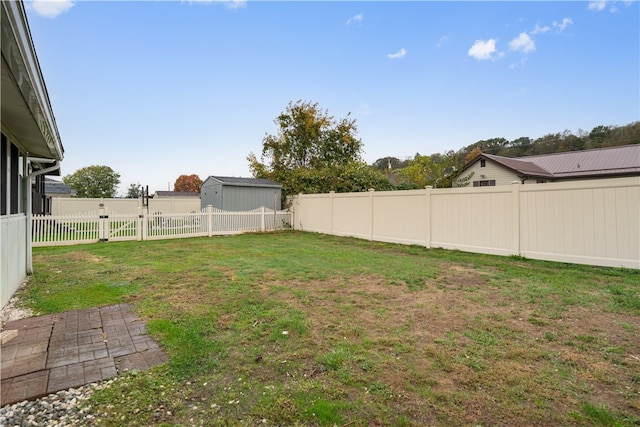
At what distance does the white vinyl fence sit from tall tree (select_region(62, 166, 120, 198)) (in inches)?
1377

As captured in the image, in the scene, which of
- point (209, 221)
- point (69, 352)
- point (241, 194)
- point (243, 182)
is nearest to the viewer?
point (69, 352)

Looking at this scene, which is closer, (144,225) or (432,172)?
(144,225)

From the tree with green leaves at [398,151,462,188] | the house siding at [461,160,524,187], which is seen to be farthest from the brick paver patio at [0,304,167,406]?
the house siding at [461,160,524,187]

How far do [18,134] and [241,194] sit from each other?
10.5 meters

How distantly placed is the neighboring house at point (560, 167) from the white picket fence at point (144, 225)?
12176mm

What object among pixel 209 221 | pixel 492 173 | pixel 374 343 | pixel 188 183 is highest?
pixel 188 183

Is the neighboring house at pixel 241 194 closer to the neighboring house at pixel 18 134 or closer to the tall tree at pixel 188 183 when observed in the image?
the neighboring house at pixel 18 134

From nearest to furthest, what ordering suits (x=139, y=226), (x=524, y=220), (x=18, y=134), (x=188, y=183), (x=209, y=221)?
1. (x=18, y=134)
2. (x=524, y=220)
3. (x=139, y=226)
4. (x=209, y=221)
5. (x=188, y=183)

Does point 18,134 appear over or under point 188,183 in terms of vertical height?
under

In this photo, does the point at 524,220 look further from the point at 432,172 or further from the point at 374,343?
the point at 432,172

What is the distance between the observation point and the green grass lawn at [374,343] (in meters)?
1.82

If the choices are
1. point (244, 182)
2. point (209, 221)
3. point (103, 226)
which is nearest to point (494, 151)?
point (244, 182)

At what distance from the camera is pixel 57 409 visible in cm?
182

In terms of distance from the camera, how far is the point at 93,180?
3425 centimetres
